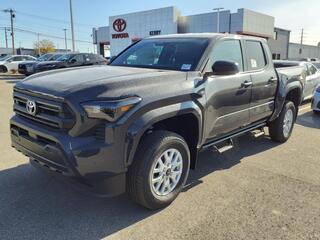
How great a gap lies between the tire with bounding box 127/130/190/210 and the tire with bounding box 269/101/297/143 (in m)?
2.98

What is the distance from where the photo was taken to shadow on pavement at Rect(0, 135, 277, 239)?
125 inches

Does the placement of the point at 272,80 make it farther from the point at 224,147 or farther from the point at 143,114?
the point at 143,114

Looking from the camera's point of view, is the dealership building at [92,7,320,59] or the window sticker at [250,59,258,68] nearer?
the window sticker at [250,59,258,68]

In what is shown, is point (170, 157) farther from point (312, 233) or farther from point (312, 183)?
point (312, 183)

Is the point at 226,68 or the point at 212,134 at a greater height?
the point at 226,68

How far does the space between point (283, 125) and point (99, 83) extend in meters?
4.22

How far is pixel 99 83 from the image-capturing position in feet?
10.4

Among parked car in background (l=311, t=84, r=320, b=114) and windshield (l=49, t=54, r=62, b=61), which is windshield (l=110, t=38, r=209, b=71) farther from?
windshield (l=49, t=54, r=62, b=61)

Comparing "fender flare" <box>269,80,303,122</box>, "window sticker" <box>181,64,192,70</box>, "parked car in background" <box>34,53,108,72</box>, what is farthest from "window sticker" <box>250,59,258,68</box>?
"parked car in background" <box>34,53,108,72</box>

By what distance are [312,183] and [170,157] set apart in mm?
2107

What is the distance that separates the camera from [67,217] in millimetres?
3422

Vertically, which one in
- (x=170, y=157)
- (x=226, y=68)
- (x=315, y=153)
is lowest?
(x=315, y=153)

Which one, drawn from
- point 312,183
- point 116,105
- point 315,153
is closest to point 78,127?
point 116,105

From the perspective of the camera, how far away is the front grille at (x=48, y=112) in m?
3.04
